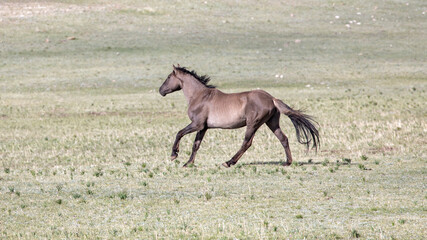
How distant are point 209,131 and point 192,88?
7582mm

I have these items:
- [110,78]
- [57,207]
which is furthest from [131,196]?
[110,78]

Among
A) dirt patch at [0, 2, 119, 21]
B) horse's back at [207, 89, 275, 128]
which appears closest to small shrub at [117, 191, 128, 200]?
horse's back at [207, 89, 275, 128]

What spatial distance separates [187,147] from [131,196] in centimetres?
845

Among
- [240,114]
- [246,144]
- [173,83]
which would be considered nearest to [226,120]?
[240,114]

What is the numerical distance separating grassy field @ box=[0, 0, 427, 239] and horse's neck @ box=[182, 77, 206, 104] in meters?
1.57

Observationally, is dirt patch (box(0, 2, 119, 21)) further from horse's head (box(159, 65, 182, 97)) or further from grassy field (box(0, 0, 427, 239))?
horse's head (box(159, 65, 182, 97))

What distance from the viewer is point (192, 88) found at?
16531mm

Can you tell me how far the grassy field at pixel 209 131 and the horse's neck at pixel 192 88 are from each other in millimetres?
→ 1571

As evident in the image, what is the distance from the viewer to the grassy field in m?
11.0

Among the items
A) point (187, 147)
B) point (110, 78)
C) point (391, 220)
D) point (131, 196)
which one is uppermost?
point (391, 220)

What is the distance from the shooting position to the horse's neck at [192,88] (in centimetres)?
1642

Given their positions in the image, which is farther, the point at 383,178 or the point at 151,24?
the point at 151,24

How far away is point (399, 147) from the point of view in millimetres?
19094

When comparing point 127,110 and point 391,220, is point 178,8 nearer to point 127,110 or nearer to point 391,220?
point 127,110
